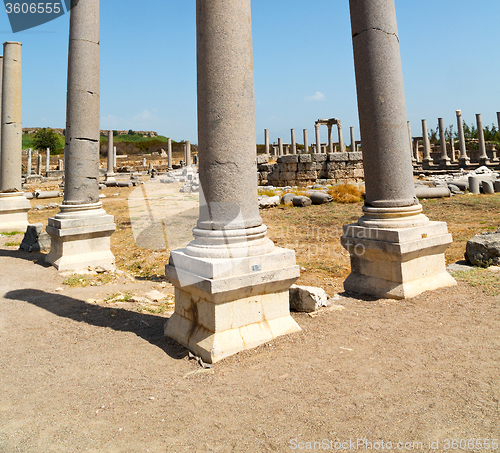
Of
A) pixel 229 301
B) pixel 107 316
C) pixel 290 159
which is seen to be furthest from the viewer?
pixel 290 159

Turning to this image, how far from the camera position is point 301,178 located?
68.0ft

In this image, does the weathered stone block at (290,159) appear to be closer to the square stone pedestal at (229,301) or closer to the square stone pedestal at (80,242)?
the square stone pedestal at (80,242)

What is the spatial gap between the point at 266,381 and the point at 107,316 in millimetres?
2386

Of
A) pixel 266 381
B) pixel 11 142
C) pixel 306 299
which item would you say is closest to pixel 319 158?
pixel 11 142

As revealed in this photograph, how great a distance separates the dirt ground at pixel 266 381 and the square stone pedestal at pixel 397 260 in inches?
7.8

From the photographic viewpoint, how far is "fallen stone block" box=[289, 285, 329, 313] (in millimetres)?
3760

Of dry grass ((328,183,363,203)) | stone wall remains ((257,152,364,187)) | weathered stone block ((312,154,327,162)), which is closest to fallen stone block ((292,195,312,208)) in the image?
dry grass ((328,183,363,203))

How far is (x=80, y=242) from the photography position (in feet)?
20.9

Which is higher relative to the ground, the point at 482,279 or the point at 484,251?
the point at 484,251

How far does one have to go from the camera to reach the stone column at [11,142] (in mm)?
10367

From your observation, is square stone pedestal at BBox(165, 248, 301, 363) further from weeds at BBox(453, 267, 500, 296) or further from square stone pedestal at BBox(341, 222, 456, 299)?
weeds at BBox(453, 267, 500, 296)

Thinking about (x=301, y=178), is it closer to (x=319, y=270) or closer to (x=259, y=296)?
(x=319, y=270)

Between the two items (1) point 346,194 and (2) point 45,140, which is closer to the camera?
(1) point 346,194

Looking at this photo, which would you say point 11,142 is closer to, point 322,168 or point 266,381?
point 266,381
